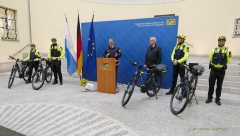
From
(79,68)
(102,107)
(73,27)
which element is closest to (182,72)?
(102,107)

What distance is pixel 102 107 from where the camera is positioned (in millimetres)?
3641

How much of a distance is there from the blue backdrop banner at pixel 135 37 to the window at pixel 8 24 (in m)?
4.10

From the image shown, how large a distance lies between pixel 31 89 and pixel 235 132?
498 cm

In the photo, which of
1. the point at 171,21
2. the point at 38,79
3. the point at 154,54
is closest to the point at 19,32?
the point at 38,79

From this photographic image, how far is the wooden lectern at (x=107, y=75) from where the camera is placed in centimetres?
467

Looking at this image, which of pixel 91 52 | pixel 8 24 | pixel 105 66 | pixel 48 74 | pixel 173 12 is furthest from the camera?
pixel 173 12

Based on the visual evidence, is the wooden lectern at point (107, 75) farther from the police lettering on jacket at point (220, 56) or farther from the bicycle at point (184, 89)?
the police lettering on jacket at point (220, 56)

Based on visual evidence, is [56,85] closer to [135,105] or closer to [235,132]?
[135,105]

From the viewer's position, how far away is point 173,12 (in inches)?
414

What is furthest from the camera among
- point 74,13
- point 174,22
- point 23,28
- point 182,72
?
point 74,13

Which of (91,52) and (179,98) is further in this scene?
(91,52)

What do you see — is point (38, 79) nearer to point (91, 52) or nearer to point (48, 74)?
point (48, 74)

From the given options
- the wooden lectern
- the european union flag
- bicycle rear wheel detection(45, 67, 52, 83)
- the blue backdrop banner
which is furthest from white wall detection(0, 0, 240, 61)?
the wooden lectern

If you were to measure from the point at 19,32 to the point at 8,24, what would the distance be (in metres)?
0.55
